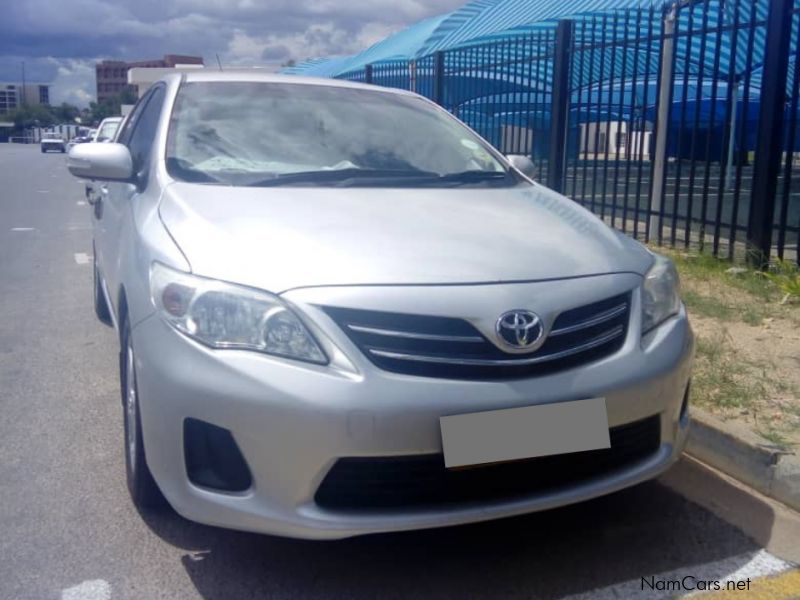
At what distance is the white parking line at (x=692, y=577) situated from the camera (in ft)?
8.99

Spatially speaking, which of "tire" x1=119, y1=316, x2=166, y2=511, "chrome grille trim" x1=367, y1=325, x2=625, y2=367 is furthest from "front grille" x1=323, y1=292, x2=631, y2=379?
"tire" x1=119, y1=316, x2=166, y2=511

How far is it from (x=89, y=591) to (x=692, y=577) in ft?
6.31

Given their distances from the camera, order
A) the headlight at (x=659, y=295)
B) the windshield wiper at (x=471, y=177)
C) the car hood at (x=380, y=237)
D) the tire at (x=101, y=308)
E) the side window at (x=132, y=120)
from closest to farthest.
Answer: the car hood at (x=380, y=237)
the headlight at (x=659, y=295)
the windshield wiper at (x=471, y=177)
the side window at (x=132, y=120)
the tire at (x=101, y=308)

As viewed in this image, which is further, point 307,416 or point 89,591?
point 89,591

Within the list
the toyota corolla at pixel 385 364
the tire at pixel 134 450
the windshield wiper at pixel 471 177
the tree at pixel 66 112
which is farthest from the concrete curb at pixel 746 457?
the tree at pixel 66 112

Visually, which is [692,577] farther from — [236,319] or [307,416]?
[236,319]

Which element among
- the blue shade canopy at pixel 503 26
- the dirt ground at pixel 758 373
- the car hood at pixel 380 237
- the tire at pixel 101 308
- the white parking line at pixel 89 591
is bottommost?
the white parking line at pixel 89 591

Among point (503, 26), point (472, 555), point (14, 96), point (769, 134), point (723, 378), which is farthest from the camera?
point (14, 96)

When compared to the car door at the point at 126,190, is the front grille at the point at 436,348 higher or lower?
lower

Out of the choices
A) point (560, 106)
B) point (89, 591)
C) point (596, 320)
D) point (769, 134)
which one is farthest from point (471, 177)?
point (560, 106)

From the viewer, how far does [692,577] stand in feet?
9.33

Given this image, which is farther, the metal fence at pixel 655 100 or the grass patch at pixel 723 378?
the metal fence at pixel 655 100
